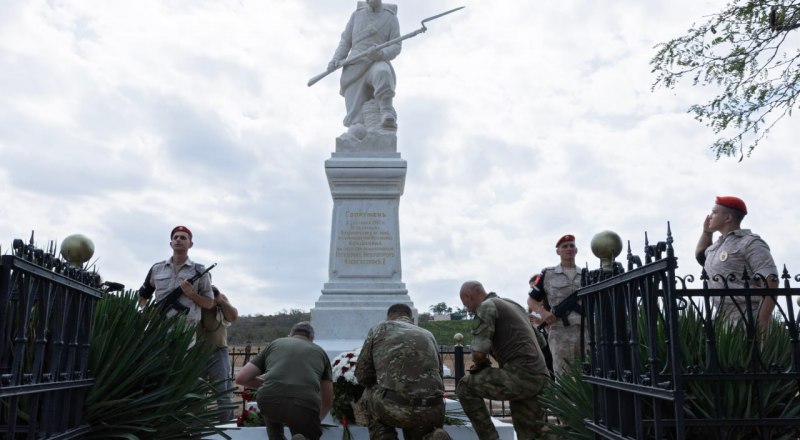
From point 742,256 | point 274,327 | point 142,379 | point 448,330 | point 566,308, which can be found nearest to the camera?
point 142,379

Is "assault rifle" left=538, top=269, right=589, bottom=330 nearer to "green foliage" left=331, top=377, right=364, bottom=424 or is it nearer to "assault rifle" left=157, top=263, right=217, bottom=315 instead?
"green foliage" left=331, top=377, right=364, bottom=424

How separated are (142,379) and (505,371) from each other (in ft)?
8.68

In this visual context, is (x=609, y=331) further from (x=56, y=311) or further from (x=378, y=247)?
(x=378, y=247)

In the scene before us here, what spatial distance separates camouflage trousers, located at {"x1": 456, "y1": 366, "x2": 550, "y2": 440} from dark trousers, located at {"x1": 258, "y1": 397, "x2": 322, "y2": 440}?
115cm

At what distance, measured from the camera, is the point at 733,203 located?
19.2 ft

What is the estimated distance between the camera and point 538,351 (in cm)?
594

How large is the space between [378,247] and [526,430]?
16.6ft

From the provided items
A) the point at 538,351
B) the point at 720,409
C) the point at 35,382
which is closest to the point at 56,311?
the point at 35,382

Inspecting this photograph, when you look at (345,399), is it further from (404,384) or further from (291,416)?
(404,384)

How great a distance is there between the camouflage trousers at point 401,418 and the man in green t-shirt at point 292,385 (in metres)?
0.49

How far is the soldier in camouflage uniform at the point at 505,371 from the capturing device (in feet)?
19.1

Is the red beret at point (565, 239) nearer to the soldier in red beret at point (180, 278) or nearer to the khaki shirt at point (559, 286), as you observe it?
the khaki shirt at point (559, 286)

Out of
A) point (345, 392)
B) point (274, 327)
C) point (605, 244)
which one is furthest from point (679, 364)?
point (274, 327)

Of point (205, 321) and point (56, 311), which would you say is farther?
point (205, 321)
